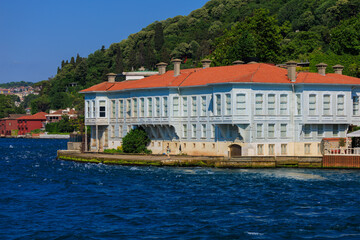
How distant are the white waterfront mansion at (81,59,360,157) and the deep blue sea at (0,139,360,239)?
572 centimetres

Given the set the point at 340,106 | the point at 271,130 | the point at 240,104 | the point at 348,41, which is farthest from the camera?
the point at 348,41

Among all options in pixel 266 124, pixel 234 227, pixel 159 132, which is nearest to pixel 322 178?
pixel 266 124

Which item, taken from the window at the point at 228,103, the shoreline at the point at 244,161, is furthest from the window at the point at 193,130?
the window at the point at 228,103

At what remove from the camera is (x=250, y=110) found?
61.1 m

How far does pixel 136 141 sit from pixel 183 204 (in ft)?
97.0

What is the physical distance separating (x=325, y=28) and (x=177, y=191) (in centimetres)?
10429

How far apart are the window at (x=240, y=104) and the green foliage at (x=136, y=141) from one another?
14.1 metres

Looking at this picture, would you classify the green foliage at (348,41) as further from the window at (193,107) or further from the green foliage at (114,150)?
the green foliage at (114,150)

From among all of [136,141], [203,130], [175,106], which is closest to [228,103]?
[203,130]

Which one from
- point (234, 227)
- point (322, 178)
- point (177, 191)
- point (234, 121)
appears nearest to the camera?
point (234, 227)

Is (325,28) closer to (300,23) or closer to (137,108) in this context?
(300,23)

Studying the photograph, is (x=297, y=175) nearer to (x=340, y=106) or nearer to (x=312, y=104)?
(x=312, y=104)

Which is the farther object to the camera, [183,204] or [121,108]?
[121,108]

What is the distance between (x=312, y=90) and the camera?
2463 inches
